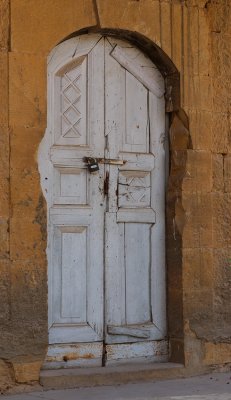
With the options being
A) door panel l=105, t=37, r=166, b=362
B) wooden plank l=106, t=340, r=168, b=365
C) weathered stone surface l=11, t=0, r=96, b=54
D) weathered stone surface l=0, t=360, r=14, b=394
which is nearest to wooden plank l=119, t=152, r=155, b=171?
door panel l=105, t=37, r=166, b=362

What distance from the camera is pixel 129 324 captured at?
6.79 m

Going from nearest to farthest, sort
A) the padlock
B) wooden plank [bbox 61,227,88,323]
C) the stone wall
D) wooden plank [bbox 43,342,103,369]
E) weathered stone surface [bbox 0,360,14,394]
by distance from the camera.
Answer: weathered stone surface [bbox 0,360,14,394] → the stone wall → wooden plank [bbox 43,342,103,369] → wooden plank [bbox 61,227,88,323] → the padlock

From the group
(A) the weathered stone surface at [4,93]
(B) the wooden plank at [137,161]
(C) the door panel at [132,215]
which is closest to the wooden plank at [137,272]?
(C) the door panel at [132,215]

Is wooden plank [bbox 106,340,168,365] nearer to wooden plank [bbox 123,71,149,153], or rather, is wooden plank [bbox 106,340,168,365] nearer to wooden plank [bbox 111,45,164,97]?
wooden plank [bbox 123,71,149,153]

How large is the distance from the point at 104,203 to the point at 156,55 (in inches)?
52.2

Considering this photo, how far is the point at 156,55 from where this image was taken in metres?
6.99

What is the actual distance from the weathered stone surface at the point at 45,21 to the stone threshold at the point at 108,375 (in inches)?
94.8

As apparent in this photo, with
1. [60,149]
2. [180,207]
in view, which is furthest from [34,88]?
[180,207]

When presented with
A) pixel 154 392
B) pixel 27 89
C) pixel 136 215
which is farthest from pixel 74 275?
pixel 27 89

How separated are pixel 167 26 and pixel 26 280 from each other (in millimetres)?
2403

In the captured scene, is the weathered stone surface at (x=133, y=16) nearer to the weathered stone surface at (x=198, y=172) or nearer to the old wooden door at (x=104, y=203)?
the old wooden door at (x=104, y=203)

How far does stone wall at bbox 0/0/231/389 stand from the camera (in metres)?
6.10

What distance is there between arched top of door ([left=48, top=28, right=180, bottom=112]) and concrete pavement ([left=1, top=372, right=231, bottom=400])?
2.23 m

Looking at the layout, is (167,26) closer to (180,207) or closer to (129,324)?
(180,207)
